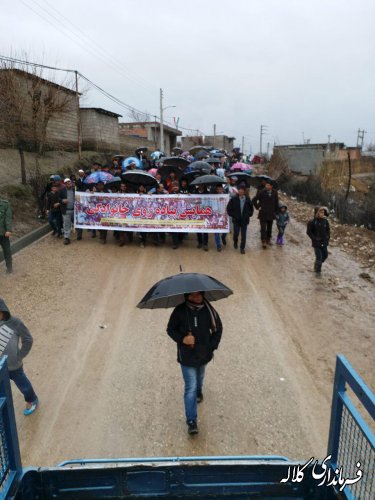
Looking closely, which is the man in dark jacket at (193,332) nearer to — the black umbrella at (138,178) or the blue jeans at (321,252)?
the blue jeans at (321,252)

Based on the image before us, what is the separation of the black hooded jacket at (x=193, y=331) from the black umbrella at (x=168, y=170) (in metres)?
9.87

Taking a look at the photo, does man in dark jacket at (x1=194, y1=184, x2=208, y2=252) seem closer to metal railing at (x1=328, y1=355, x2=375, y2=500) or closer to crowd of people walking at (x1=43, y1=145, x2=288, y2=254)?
crowd of people walking at (x1=43, y1=145, x2=288, y2=254)

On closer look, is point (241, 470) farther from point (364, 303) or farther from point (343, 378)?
point (364, 303)

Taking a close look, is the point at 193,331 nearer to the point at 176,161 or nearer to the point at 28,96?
the point at 176,161

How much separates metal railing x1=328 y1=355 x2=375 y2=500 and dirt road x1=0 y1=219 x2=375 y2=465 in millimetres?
1532

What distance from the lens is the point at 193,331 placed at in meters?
3.99

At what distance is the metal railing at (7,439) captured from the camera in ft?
8.13

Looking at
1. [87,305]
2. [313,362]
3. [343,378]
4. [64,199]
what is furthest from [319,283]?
[64,199]

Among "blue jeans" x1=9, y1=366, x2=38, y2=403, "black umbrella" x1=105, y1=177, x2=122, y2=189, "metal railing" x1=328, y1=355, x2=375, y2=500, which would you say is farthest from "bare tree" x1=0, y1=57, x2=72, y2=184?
"metal railing" x1=328, y1=355, x2=375, y2=500

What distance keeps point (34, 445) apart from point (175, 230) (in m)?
7.51

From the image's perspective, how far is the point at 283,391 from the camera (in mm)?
5031

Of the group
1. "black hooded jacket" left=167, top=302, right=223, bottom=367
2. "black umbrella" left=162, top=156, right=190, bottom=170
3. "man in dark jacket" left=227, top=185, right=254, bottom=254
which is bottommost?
"black hooded jacket" left=167, top=302, right=223, bottom=367

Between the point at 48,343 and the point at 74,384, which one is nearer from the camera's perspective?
the point at 74,384

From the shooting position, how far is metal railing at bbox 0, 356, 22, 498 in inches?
97.5
